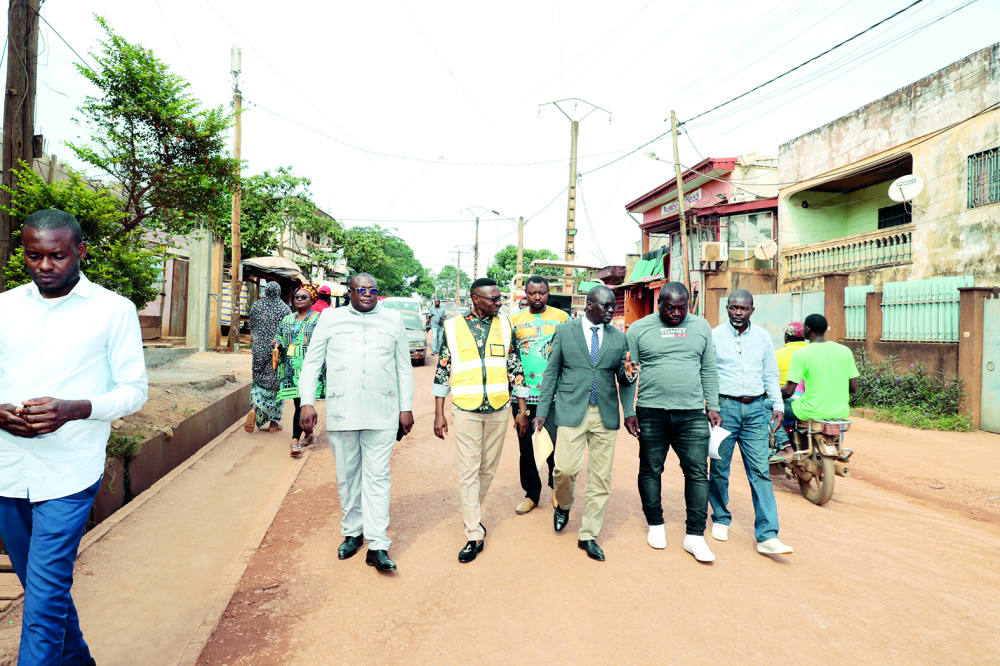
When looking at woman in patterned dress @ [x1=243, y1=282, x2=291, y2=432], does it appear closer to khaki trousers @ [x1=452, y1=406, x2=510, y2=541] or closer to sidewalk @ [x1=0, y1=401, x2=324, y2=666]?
sidewalk @ [x1=0, y1=401, x2=324, y2=666]

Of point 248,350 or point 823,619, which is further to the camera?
point 248,350

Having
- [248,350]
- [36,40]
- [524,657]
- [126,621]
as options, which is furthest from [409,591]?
Result: [248,350]

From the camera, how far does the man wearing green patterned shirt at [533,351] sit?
513 centimetres

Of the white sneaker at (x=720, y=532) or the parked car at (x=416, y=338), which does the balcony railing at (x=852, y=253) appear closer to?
the parked car at (x=416, y=338)

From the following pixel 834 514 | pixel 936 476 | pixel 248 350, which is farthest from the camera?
pixel 248 350

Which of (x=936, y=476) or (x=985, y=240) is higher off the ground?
(x=985, y=240)

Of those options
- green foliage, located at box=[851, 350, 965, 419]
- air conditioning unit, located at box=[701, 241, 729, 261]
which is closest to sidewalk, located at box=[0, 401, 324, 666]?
green foliage, located at box=[851, 350, 965, 419]

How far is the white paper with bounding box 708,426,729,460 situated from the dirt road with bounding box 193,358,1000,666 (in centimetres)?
69

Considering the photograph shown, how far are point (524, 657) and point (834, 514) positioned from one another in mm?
3671

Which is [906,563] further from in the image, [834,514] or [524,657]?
[524,657]

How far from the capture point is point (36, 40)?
549 cm

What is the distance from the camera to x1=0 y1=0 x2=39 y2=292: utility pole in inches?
206

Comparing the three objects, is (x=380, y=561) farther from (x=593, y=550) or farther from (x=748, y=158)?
(x=748, y=158)

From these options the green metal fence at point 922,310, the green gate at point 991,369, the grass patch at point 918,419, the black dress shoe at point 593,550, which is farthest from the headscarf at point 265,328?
the green metal fence at point 922,310
